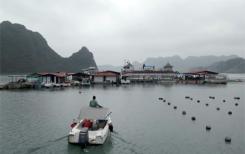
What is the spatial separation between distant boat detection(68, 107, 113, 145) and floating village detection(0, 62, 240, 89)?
58261mm

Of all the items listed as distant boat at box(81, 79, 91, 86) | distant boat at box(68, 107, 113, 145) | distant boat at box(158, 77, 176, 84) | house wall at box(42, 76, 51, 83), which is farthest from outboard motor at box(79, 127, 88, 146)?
distant boat at box(158, 77, 176, 84)

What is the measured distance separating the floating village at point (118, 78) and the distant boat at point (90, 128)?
58261 mm

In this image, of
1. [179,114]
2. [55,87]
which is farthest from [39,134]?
[55,87]

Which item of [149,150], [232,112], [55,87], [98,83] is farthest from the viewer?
[98,83]

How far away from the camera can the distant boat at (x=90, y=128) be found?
20609 mm

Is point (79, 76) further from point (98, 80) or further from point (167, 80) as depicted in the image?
point (167, 80)

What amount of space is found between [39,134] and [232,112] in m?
27.8

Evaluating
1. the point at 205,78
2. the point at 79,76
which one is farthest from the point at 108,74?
the point at 205,78

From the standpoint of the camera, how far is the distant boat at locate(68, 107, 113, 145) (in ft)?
67.6

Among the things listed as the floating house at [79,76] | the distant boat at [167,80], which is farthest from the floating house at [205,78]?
the floating house at [79,76]

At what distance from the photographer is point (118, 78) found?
327 ft

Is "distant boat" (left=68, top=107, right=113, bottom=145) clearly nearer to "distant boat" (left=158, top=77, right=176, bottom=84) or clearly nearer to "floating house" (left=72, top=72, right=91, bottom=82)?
"floating house" (left=72, top=72, right=91, bottom=82)

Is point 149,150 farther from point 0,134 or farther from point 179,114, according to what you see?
point 179,114

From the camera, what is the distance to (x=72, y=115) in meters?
35.7
